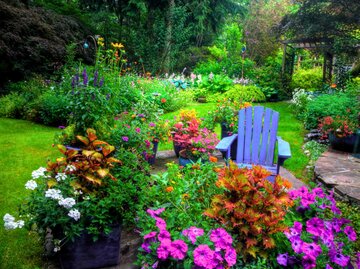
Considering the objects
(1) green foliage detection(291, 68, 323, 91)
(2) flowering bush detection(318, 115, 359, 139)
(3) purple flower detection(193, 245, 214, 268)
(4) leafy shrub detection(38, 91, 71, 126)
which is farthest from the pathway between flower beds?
(1) green foliage detection(291, 68, 323, 91)

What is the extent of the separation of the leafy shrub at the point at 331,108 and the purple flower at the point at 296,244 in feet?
12.8

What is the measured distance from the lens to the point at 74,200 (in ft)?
6.72

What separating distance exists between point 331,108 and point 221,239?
4821mm

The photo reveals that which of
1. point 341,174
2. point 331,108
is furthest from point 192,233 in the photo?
point 331,108

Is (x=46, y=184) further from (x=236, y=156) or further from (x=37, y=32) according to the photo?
(x=37, y=32)

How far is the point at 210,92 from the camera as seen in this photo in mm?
10836

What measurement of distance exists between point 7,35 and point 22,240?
7342mm

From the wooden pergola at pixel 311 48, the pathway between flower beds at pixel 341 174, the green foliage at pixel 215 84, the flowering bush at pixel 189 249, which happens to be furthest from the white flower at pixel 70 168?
the green foliage at pixel 215 84

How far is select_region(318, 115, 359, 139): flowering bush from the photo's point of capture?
4.72 metres

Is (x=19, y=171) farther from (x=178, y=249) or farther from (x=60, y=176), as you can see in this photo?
(x=178, y=249)

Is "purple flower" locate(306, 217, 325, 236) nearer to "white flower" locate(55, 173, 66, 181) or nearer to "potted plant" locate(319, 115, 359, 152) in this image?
"white flower" locate(55, 173, 66, 181)

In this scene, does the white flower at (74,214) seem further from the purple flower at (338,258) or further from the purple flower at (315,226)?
the purple flower at (338,258)

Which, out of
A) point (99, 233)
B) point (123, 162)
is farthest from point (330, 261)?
point (123, 162)

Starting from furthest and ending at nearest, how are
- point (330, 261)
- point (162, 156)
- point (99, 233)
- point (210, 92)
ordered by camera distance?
point (210, 92)
point (162, 156)
point (99, 233)
point (330, 261)
